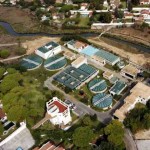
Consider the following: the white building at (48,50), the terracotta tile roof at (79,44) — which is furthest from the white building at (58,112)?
the terracotta tile roof at (79,44)

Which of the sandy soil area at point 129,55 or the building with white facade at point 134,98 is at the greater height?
the sandy soil area at point 129,55

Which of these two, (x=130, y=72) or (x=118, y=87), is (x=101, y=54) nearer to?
(x=130, y=72)

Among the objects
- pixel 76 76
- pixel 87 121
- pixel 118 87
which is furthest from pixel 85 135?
pixel 76 76

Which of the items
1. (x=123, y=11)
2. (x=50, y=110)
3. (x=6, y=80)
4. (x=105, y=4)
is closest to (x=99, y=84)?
(x=50, y=110)

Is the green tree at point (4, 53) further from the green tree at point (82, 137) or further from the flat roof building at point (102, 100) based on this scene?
the green tree at point (82, 137)

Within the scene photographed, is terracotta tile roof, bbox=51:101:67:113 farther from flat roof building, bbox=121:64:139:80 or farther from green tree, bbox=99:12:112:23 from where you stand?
green tree, bbox=99:12:112:23

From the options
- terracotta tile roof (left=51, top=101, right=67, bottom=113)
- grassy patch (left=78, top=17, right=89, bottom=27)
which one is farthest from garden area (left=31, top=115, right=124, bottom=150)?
grassy patch (left=78, top=17, right=89, bottom=27)
